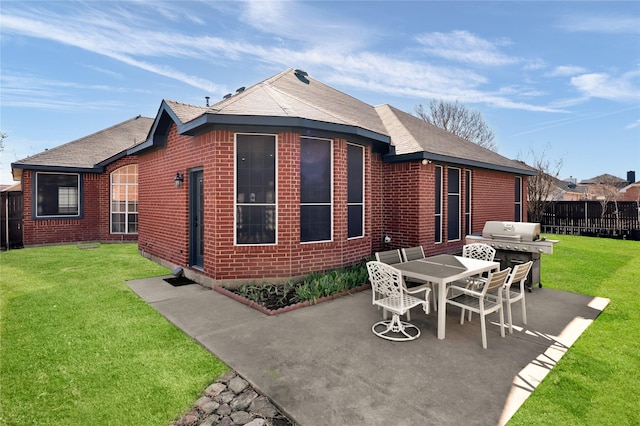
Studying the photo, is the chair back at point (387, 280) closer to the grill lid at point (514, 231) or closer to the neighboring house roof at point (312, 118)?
the neighboring house roof at point (312, 118)

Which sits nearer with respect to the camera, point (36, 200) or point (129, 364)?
point (129, 364)

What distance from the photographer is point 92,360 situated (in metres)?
3.64

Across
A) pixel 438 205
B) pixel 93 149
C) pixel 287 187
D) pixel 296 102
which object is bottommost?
pixel 438 205

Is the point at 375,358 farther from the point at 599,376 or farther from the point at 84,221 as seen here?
the point at 84,221

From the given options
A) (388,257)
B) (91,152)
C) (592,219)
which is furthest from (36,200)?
(592,219)

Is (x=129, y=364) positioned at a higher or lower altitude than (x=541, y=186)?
lower

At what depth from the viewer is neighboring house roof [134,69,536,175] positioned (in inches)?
246

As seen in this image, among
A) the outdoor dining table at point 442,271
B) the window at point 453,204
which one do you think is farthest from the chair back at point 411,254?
the window at point 453,204

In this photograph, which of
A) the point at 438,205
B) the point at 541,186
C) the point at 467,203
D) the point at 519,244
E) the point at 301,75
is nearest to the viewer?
the point at 519,244

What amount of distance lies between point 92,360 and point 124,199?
1212cm

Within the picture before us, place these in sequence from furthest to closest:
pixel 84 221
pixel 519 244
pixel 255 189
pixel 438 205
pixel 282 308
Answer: pixel 84 221 → pixel 438 205 → pixel 519 244 → pixel 255 189 → pixel 282 308

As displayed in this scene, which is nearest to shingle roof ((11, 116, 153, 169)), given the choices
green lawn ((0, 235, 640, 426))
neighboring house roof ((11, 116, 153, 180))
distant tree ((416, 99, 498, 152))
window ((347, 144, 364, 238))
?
neighboring house roof ((11, 116, 153, 180))

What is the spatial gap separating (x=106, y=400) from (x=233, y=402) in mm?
1188

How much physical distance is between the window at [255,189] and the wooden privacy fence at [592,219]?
19717 millimetres
